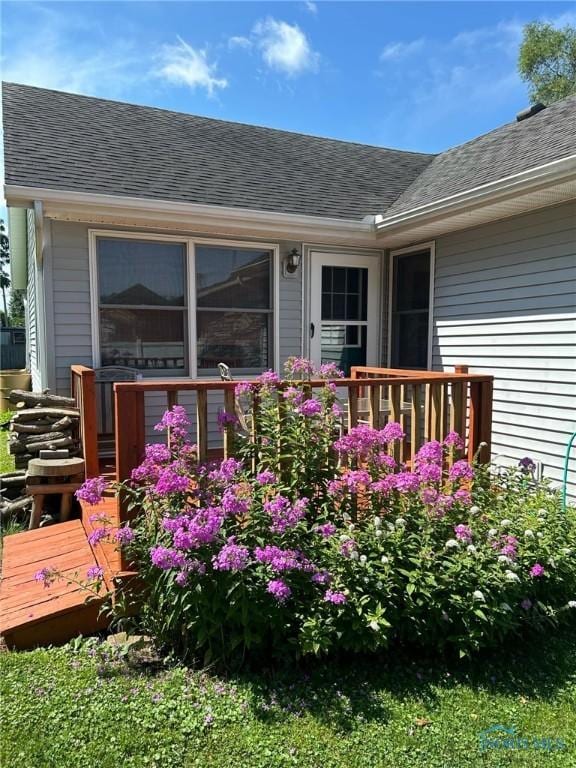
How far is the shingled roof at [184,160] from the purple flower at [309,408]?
3478 mm

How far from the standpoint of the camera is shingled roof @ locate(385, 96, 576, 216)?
4852 millimetres

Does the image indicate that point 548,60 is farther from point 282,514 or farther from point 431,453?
point 282,514

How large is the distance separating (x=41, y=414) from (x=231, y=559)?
331 cm

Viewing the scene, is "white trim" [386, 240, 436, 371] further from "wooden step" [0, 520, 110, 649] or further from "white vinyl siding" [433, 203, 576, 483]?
"wooden step" [0, 520, 110, 649]

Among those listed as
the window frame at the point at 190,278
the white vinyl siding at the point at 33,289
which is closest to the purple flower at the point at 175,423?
the window frame at the point at 190,278

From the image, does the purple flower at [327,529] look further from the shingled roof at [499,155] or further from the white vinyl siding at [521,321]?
the shingled roof at [499,155]

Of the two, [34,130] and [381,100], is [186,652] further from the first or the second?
[381,100]

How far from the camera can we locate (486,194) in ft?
15.4

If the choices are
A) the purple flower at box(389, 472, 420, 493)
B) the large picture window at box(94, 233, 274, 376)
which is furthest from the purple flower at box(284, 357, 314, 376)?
the large picture window at box(94, 233, 274, 376)

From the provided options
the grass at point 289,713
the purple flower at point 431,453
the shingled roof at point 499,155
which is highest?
the shingled roof at point 499,155

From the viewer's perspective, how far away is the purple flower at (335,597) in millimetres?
2246

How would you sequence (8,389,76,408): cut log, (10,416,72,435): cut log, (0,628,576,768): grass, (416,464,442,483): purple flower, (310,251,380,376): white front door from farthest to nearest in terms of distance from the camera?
1. (310,251,380,376): white front door
2. (8,389,76,408): cut log
3. (10,416,72,435): cut log
4. (416,464,442,483): purple flower
5. (0,628,576,768): grass

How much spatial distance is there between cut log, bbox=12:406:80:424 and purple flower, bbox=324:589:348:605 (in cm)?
341

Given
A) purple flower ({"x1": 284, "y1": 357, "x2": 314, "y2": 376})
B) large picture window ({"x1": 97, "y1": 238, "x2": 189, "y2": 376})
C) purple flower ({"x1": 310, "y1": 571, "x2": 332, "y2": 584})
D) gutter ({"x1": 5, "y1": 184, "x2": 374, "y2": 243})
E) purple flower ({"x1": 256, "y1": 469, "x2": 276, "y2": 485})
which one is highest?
gutter ({"x1": 5, "y1": 184, "x2": 374, "y2": 243})
